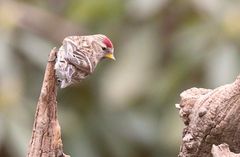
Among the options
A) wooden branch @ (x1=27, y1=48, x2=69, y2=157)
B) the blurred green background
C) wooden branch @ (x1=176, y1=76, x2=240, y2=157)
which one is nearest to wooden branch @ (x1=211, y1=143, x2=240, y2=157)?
wooden branch @ (x1=176, y1=76, x2=240, y2=157)

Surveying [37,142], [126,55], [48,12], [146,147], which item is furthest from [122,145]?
[37,142]

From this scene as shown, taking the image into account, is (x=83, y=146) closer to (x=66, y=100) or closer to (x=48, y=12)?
(x=66, y=100)

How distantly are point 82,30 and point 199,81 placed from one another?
508 millimetres

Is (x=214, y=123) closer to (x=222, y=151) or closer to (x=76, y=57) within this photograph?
(x=222, y=151)

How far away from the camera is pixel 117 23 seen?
3203 millimetres

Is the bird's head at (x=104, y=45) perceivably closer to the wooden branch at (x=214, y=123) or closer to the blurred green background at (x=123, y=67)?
the wooden branch at (x=214, y=123)

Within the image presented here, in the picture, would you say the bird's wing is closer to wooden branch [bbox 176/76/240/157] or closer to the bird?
the bird

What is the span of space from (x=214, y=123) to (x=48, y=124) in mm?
250

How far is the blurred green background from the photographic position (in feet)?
9.39

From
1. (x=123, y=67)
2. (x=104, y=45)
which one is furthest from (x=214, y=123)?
(x=123, y=67)

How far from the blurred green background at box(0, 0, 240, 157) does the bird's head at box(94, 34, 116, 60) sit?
141 centimetres

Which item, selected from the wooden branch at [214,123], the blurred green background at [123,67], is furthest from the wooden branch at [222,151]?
the blurred green background at [123,67]

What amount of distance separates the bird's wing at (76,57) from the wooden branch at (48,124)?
3 cm

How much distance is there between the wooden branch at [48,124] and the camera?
1.20 metres
